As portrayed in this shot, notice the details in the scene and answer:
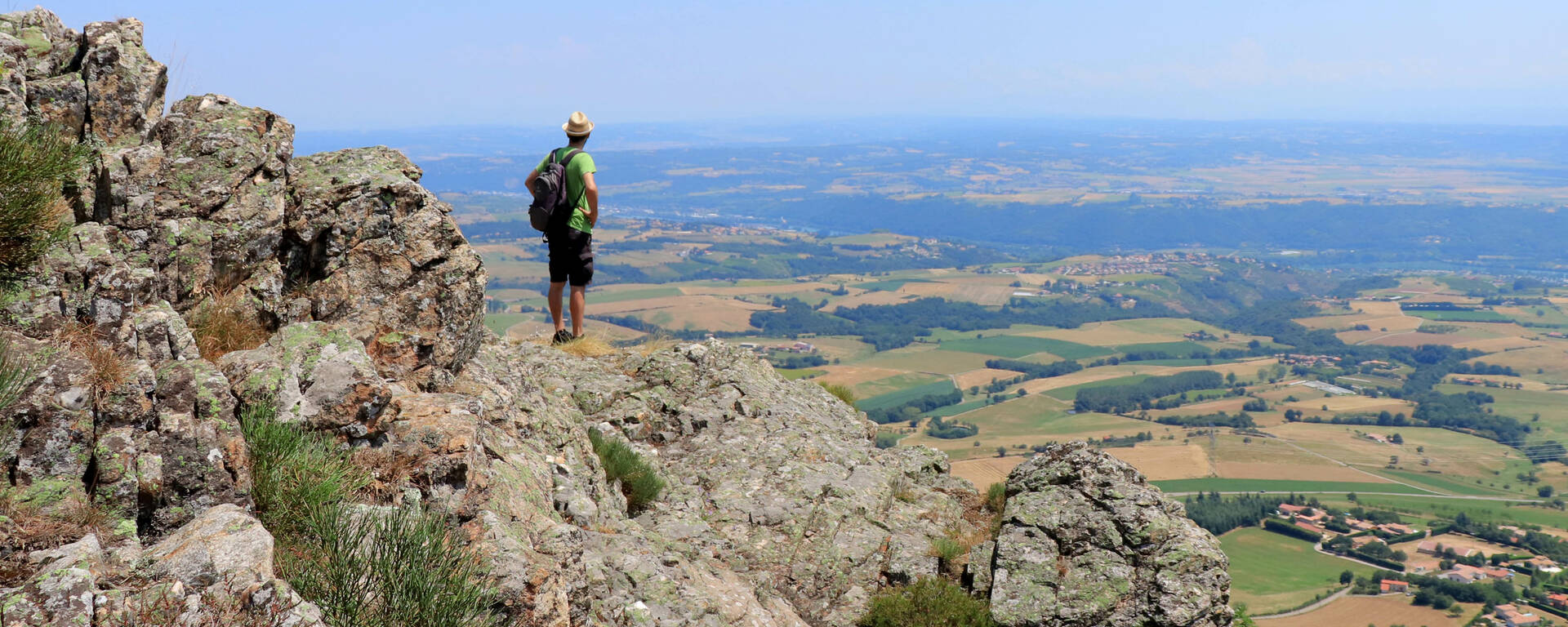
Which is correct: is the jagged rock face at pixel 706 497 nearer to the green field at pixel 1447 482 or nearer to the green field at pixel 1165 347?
the green field at pixel 1447 482

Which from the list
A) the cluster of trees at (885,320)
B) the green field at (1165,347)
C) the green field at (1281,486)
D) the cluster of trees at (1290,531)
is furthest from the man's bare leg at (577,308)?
the green field at (1165,347)

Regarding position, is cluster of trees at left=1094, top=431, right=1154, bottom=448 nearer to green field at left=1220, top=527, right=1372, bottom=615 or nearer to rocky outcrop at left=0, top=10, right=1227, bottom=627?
green field at left=1220, top=527, right=1372, bottom=615

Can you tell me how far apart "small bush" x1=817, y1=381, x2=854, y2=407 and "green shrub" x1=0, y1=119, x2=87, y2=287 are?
43.6 feet

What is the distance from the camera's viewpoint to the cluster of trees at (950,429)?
10356 cm

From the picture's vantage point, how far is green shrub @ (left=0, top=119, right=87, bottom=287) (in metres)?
5.96

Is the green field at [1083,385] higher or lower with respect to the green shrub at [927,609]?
lower

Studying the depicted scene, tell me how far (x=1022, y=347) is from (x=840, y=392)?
507ft

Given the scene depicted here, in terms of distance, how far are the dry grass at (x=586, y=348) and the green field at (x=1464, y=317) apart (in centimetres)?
22855

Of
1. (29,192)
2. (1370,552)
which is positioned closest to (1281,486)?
(1370,552)

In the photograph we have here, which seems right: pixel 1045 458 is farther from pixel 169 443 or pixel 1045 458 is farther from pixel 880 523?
pixel 169 443

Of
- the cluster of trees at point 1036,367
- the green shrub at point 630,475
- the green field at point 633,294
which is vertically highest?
the green shrub at point 630,475

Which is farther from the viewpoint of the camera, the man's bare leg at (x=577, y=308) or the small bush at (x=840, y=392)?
the small bush at (x=840, y=392)

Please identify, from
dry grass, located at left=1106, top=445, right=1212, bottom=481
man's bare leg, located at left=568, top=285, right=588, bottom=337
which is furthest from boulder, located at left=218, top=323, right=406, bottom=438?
dry grass, located at left=1106, top=445, right=1212, bottom=481

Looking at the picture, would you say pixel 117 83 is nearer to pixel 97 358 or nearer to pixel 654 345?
pixel 97 358
